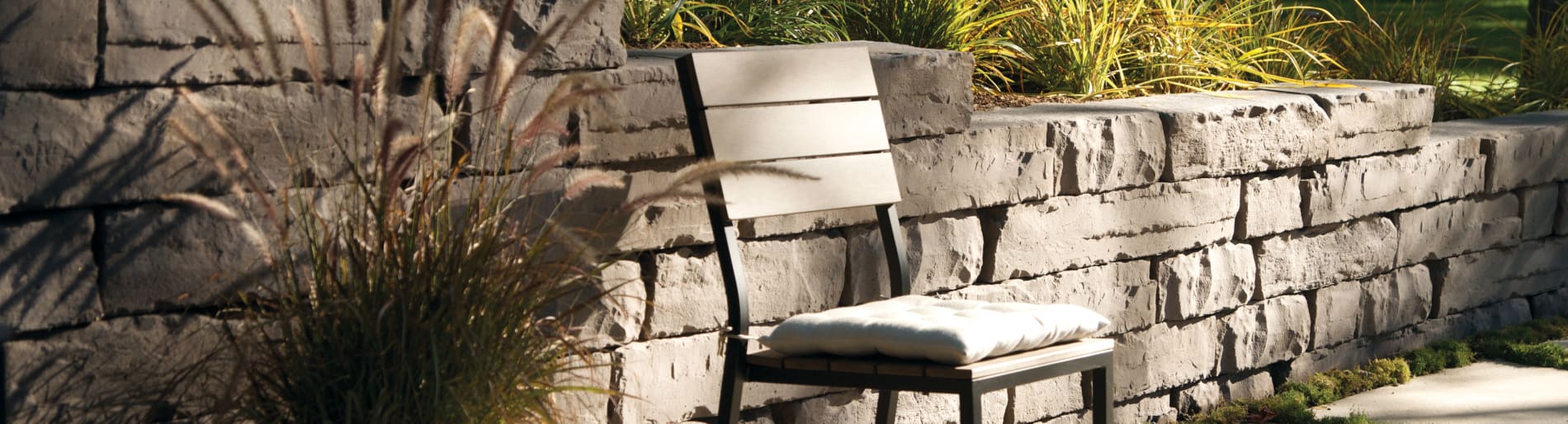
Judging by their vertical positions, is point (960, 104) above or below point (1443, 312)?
above

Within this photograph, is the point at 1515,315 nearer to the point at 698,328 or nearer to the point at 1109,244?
the point at 1109,244

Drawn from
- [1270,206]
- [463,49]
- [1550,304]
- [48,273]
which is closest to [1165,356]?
[1270,206]

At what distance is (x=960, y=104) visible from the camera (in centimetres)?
353

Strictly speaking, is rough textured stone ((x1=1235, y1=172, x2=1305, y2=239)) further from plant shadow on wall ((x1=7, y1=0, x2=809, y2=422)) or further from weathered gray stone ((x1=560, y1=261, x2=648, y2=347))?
plant shadow on wall ((x1=7, y1=0, x2=809, y2=422))

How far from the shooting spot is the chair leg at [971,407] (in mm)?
2521

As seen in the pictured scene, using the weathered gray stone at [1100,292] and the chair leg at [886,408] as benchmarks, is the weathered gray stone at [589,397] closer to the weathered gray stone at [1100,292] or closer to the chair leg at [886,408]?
the chair leg at [886,408]

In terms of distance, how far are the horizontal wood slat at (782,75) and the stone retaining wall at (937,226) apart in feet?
0.53

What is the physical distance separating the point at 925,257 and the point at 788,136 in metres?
0.64

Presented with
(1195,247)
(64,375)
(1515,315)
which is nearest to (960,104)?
(1195,247)

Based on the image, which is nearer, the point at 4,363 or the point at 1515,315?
the point at 4,363

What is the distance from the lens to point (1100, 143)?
386 centimetres

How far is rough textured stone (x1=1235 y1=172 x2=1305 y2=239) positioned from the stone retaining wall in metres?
0.01

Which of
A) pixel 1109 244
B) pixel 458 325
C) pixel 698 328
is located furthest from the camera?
pixel 1109 244

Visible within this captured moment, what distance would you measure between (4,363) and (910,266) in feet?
6.06
